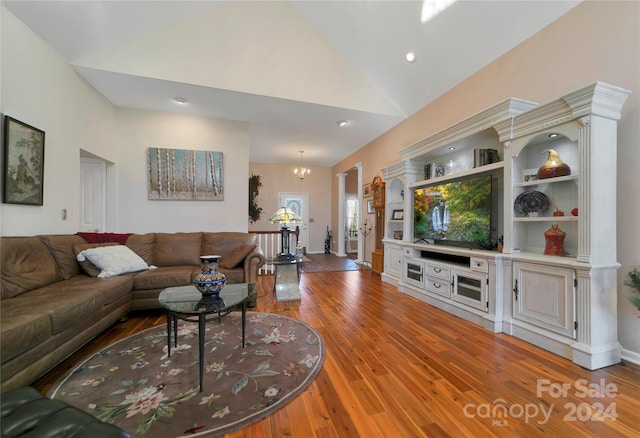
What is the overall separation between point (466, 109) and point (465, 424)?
11.5 feet

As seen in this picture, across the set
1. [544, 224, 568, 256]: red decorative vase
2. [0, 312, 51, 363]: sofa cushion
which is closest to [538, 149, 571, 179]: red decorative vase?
[544, 224, 568, 256]: red decorative vase

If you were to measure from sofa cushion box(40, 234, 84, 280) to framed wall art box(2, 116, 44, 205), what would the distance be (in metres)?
0.40

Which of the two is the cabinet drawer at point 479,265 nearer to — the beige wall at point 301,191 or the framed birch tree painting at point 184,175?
the framed birch tree painting at point 184,175

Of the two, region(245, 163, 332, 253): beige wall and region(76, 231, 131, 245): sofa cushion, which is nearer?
region(76, 231, 131, 245): sofa cushion

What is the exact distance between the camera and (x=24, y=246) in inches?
88.4

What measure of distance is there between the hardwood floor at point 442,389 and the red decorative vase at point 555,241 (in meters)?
0.88

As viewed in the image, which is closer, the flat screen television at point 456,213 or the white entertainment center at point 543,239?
the white entertainment center at point 543,239

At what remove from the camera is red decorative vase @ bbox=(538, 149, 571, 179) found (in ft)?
7.44

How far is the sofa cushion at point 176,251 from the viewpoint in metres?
3.49

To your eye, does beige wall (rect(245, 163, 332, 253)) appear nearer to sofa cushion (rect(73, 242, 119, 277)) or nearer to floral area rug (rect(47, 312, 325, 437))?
sofa cushion (rect(73, 242, 119, 277))

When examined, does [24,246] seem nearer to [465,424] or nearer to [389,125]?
[465,424]

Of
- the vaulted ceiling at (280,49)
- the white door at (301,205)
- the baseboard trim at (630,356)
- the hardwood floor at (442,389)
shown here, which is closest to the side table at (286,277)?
the hardwood floor at (442,389)

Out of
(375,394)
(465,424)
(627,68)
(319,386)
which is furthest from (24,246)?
(627,68)

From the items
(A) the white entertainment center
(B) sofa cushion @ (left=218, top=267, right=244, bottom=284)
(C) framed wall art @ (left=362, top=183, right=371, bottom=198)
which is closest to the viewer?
(A) the white entertainment center
